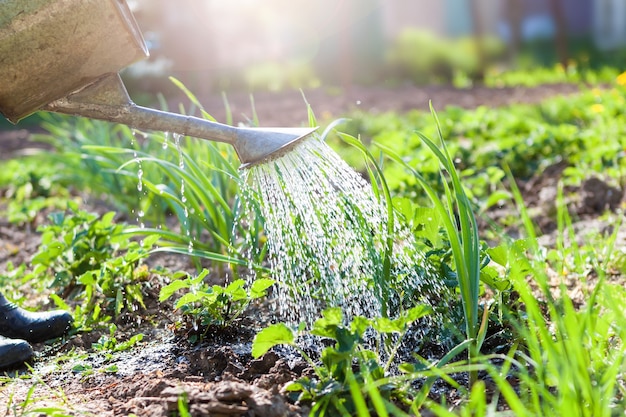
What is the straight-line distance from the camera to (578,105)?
5.10 metres

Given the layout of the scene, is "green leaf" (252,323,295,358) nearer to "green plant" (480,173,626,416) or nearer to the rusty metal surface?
"green plant" (480,173,626,416)

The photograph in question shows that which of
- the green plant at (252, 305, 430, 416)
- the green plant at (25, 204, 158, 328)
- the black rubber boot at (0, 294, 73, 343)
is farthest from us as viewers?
the green plant at (25, 204, 158, 328)

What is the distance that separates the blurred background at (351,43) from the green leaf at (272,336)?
7.48m

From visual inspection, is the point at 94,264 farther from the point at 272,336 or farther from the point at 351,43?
the point at 351,43

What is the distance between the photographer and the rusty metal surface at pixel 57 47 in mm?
1867

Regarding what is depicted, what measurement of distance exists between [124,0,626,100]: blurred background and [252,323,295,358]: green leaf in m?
7.48

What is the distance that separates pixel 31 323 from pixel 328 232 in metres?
0.99

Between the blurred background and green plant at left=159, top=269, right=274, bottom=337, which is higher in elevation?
the blurred background

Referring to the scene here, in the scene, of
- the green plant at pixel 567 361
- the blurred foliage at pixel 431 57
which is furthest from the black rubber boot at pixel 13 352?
the blurred foliage at pixel 431 57

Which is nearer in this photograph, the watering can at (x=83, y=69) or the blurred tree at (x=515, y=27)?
the watering can at (x=83, y=69)

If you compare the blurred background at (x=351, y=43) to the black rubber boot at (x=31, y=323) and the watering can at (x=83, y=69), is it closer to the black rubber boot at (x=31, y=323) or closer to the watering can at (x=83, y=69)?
the black rubber boot at (x=31, y=323)

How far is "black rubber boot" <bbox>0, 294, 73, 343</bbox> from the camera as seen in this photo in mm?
2312

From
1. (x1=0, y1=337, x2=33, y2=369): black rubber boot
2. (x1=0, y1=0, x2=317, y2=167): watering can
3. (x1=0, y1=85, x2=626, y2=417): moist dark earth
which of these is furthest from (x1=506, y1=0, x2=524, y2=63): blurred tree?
(x1=0, y1=337, x2=33, y2=369): black rubber boot

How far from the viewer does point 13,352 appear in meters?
2.12
